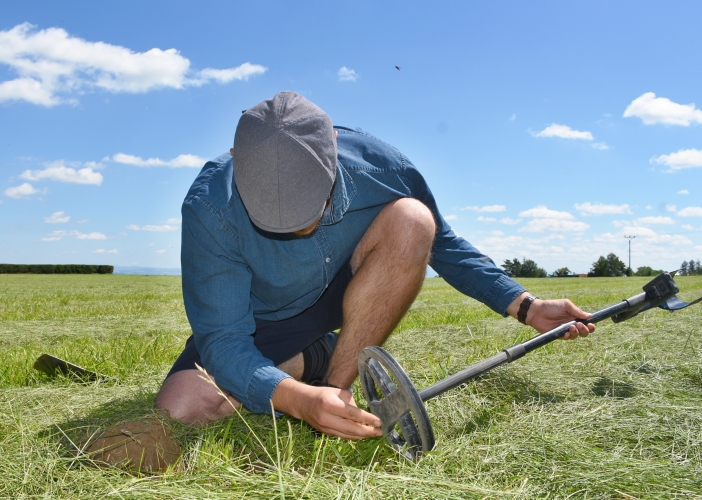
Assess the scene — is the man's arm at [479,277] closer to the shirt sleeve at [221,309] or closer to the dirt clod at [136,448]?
the shirt sleeve at [221,309]

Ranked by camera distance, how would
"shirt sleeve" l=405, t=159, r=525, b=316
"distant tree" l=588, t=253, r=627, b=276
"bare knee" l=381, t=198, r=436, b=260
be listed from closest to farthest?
"bare knee" l=381, t=198, r=436, b=260 → "shirt sleeve" l=405, t=159, r=525, b=316 → "distant tree" l=588, t=253, r=627, b=276

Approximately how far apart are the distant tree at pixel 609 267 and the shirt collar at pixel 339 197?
56.7m

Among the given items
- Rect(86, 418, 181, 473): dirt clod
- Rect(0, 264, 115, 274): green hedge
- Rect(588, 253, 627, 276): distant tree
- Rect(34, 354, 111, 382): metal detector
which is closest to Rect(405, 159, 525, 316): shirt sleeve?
Rect(86, 418, 181, 473): dirt clod

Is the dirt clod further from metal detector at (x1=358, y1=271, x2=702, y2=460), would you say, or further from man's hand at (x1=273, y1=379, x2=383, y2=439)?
metal detector at (x1=358, y1=271, x2=702, y2=460)

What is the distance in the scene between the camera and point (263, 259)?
7.06ft

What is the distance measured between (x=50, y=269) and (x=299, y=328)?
4817 cm

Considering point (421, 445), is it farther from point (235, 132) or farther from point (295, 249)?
point (235, 132)

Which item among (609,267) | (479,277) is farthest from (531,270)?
(479,277)

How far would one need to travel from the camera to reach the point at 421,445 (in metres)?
1.69

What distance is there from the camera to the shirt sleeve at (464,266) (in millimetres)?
2531

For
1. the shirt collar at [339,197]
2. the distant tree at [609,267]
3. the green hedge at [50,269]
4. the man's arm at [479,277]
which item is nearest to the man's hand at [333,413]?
the shirt collar at [339,197]

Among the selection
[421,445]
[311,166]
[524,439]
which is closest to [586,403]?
[524,439]

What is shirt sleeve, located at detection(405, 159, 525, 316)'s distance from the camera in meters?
2.53

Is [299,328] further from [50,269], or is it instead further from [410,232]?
[50,269]
